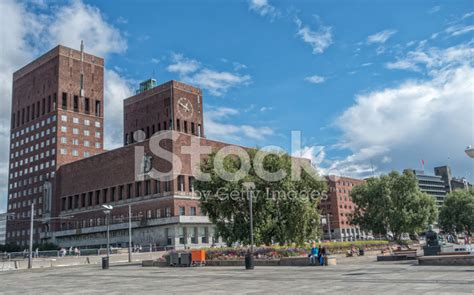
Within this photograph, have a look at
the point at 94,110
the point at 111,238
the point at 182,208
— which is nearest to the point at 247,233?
the point at 182,208

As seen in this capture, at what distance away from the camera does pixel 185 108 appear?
120 meters

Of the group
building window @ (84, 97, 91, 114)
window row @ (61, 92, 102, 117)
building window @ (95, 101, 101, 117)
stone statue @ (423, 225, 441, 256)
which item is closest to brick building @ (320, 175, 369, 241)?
building window @ (95, 101, 101, 117)

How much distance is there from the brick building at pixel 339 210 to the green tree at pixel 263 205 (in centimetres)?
10108

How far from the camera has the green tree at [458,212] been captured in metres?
85.9

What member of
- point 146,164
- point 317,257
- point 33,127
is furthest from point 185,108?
point 317,257

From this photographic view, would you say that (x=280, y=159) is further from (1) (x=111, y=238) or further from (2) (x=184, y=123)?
(2) (x=184, y=123)

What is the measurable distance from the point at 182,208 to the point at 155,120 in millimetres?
44339

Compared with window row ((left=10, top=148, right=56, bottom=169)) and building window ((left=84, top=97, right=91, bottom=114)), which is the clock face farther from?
window row ((left=10, top=148, right=56, bottom=169))

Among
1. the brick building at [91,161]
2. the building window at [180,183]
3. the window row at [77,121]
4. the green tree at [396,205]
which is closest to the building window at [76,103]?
the brick building at [91,161]

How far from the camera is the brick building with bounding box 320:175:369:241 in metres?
145

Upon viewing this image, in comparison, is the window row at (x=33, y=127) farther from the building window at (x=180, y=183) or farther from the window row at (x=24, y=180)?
Result: the building window at (x=180, y=183)

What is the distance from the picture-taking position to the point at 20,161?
419ft

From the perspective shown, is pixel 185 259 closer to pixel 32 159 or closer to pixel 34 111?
pixel 32 159

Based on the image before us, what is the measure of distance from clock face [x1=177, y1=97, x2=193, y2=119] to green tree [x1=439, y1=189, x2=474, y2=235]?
6598cm
